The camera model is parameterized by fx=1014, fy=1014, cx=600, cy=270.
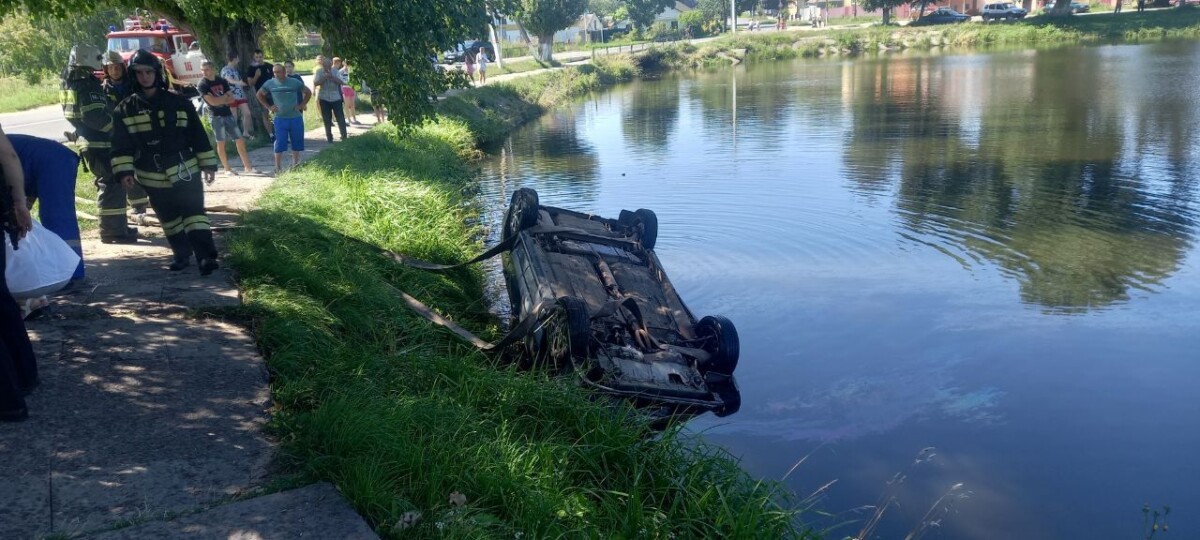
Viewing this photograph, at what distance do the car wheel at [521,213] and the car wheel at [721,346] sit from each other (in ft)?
9.03

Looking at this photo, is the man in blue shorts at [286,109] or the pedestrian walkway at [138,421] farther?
the man in blue shorts at [286,109]

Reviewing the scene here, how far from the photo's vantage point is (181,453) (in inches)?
187

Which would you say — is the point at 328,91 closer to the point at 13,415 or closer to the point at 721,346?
the point at 721,346

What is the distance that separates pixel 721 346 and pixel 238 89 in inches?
506

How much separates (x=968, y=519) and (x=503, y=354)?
3.63 m

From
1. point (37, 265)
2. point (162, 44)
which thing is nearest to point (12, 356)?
point (37, 265)

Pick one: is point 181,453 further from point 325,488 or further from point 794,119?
point 794,119

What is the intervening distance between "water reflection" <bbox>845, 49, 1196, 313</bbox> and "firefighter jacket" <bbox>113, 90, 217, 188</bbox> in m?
8.24

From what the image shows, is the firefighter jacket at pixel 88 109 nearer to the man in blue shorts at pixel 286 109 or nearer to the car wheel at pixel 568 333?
the car wheel at pixel 568 333

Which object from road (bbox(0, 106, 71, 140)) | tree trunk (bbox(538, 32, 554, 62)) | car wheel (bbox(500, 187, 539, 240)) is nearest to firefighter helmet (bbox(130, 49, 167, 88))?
car wheel (bbox(500, 187, 539, 240))

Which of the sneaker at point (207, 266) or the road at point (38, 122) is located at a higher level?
Answer: the road at point (38, 122)

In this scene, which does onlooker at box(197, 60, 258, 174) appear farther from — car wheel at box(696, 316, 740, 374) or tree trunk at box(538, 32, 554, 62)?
tree trunk at box(538, 32, 554, 62)

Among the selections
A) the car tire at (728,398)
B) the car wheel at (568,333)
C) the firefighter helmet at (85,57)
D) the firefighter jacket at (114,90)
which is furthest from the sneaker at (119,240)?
the car tire at (728,398)

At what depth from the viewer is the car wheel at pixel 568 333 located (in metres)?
7.23
